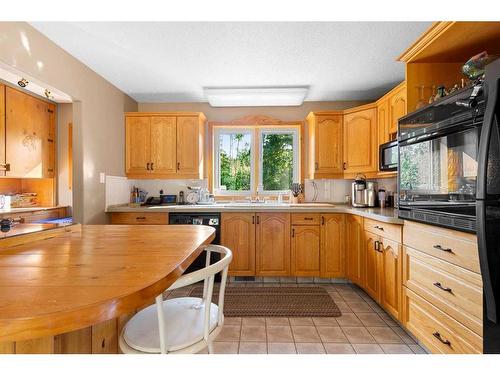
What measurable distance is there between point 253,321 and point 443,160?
1.81 metres

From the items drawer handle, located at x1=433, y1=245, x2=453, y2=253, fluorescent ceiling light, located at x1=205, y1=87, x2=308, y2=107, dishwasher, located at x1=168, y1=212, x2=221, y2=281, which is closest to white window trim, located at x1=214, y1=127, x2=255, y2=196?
fluorescent ceiling light, located at x1=205, y1=87, x2=308, y2=107

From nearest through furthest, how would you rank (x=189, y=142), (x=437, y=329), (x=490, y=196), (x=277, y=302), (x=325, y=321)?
1. (x=490, y=196)
2. (x=437, y=329)
3. (x=325, y=321)
4. (x=277, y=302)
5. (x=189, y=142)

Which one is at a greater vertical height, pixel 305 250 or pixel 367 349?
pixel 305 250

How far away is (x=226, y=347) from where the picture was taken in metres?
1.88

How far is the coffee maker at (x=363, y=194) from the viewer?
10.2 ft

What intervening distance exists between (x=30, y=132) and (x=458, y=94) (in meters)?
4.54

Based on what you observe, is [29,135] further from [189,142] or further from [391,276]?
[391,276]

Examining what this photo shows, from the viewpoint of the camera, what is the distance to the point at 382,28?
207cm

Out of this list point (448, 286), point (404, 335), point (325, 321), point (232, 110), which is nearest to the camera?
point (448, 286)

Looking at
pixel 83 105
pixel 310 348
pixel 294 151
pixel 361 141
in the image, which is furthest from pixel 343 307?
pixel 83 105

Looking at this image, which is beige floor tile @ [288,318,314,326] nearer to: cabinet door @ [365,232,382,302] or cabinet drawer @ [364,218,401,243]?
cabinet door @ [365,232,382,302]

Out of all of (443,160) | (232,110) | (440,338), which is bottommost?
(440,338)
